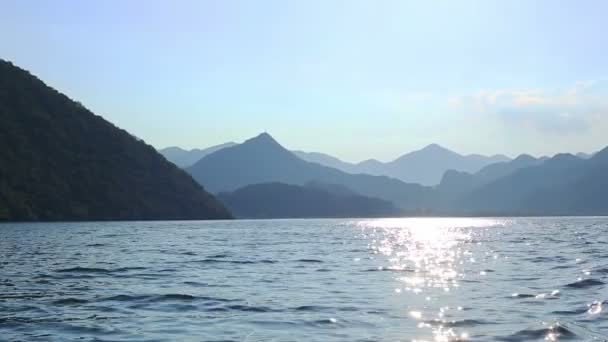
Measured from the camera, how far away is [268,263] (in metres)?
44.9

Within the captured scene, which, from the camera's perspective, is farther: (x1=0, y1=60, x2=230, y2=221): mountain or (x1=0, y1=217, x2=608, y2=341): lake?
(x1=0, y1=60, x2=230, y2=221): mountain

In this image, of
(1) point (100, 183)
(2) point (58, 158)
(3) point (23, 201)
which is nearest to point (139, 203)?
(1) point (100, 183)

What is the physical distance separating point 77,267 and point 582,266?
101 feet

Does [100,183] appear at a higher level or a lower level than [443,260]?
higher

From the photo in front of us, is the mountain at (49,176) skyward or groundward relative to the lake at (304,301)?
skyward

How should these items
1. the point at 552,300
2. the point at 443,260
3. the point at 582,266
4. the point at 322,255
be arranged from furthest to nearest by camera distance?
the point at 322,255 → the point at 443,260 → the point at 582,266 → the point at 552,300

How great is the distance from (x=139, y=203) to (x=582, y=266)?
552 ft

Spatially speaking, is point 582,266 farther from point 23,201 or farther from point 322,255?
point 23,201

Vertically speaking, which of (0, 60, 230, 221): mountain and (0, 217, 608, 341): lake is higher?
(0, 60, 230, 221): mountain

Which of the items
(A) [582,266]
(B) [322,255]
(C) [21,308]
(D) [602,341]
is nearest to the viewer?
(D) [602,341]

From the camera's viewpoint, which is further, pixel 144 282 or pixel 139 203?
pixel 139 203

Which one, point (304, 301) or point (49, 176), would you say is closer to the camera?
point (304, 301)

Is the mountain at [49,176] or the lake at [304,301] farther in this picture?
the mountain at [49,176]

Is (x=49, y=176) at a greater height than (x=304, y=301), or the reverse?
(x=49, y=176)
